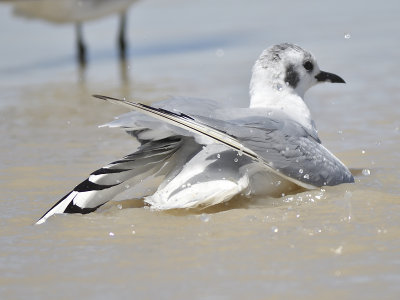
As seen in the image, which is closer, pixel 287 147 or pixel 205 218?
pixel 205 218

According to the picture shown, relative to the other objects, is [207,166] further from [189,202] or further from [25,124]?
[25,124]

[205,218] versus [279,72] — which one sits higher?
[279,72]

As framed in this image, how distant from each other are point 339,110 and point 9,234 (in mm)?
3080

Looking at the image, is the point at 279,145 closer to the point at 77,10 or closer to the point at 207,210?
the point at 207,210

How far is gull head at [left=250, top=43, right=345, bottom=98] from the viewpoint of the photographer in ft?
15.2

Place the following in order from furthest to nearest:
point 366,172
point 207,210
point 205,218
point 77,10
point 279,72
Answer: point 77,10 < point 279,72 < point 366,172 < point 207,210 < point 205,218

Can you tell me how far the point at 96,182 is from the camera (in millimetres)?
4035

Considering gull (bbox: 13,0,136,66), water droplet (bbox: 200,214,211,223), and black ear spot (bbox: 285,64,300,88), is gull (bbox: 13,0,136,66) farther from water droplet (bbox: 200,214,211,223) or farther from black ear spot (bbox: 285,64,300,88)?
water droplet (bbox: 200,214,211,223)

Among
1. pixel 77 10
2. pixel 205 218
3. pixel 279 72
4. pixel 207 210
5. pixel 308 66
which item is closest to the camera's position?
pixel 205 218

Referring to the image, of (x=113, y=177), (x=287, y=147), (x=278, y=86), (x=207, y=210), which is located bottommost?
(x=207, y=210)

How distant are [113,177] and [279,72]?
106 centimetres

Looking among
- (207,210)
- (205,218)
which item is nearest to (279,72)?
(207,210)

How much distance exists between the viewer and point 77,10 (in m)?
9.73

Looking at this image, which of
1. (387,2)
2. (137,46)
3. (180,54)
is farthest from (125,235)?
(387,2)
